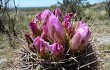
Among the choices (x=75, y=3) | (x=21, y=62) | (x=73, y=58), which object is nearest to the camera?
(x=73, y=58)

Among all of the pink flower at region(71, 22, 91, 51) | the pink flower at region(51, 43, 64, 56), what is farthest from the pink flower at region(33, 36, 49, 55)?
the pink flower at region(71, 22, 91, 51)

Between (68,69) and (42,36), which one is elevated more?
(42,36)

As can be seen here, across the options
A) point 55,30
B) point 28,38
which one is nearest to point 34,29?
point 28,38

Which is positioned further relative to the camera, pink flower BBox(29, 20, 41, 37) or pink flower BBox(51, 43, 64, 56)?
pink flower BBox(29, 20, 41, 37)

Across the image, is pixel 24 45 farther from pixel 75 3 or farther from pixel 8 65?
pixel 75 3

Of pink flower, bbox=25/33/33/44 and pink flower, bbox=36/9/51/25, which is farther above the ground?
pink flower, bbox=36/9/51/25

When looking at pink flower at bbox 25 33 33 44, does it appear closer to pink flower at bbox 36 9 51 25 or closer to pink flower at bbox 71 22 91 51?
pink flower at bbox 36 9 51 25

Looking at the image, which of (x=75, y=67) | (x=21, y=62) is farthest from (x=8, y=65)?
(x=75, y=67)
